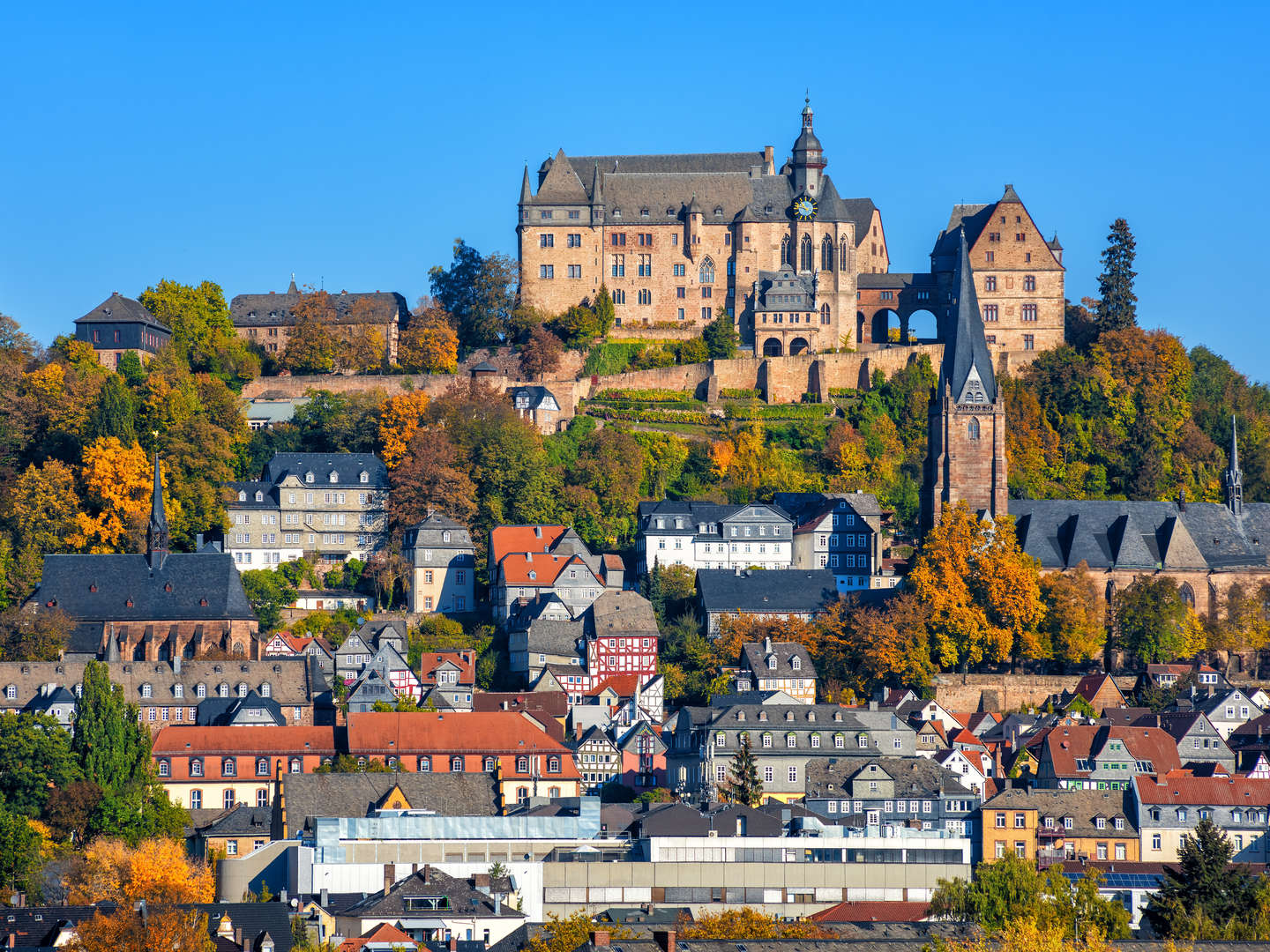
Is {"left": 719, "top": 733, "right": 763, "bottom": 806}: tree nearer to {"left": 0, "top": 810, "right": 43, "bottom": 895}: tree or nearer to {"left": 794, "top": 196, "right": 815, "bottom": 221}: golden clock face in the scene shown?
{"left": 0, "top": 810, "right": 43, "bottom": 895}: tree

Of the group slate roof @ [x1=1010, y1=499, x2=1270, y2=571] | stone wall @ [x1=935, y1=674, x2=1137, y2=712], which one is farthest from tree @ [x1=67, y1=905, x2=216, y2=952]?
slate roof @ [x1=1010, y1=499, x2=1270, y2=571]

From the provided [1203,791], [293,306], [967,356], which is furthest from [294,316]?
[1203,791]

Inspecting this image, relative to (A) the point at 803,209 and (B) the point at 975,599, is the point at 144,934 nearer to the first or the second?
(B) the point at 975,599

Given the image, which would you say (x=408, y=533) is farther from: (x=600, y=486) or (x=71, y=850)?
(x=71, y=850)

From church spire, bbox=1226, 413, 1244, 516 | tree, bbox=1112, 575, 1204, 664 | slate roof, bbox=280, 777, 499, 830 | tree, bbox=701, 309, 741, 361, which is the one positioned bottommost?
slate roof, bbox=280, 777, 499, 830

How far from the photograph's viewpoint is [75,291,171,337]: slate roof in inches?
4198

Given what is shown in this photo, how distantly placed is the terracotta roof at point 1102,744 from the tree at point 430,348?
35.2 metres

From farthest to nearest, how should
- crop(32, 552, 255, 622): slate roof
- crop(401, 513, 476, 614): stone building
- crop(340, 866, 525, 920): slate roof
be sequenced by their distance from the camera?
crop(401, 513, 476, 614): stone building → crop(32, 552, 255, 622): slate roof → crop(340, 866, 525, 920): slate roof

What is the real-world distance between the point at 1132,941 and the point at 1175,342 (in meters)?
54.2

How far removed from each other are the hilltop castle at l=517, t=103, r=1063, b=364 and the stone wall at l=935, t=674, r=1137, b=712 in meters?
23.2

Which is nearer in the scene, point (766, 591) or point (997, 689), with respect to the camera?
point (997, 689)

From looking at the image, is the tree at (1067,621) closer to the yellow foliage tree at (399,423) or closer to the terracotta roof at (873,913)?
the terracotta roof at (873,913)

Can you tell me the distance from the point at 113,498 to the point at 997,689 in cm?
3213

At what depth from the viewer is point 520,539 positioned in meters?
94.5
